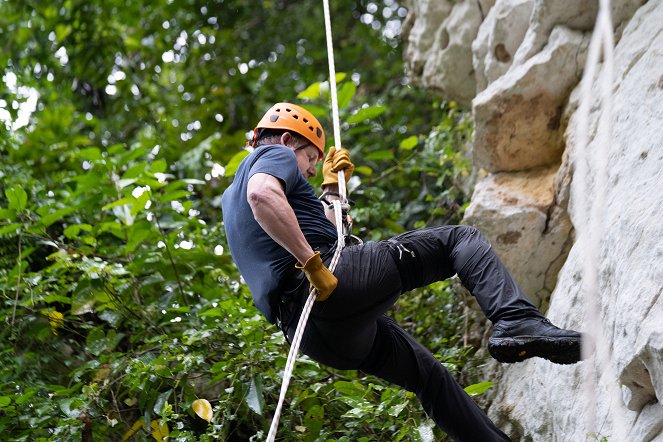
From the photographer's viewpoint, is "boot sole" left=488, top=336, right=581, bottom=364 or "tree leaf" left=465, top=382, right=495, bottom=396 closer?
"boot sole" left=488, top=336, right=581, bottom=364

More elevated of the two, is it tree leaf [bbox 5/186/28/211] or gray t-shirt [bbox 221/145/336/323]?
tree leaf [bbox 5/186/28/211]

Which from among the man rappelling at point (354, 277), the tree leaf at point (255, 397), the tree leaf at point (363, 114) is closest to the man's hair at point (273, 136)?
the man rappelling at point (354, 277)

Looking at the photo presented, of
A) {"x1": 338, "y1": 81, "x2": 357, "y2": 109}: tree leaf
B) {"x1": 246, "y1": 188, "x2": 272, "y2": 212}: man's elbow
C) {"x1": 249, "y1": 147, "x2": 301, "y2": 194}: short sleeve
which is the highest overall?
{"x1": 338, "y1": 81, "x2": 357, "y2": 109}: tree leaf

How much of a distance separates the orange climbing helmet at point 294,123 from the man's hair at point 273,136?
19 millimetres

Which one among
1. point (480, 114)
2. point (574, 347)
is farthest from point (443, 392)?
point (480, 114)

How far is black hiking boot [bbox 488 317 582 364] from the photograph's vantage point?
285 centimetres

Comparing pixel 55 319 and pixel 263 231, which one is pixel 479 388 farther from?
pixel 55 319

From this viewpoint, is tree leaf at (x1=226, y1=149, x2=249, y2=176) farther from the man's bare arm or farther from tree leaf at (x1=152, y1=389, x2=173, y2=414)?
the man's bare arm

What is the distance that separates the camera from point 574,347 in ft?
9.36

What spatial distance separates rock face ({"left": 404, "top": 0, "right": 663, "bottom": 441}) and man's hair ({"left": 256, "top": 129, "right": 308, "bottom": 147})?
117cm

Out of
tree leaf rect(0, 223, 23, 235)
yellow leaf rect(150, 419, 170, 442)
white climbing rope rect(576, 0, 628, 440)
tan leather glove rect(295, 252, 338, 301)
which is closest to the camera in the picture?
white climbing rope rect(576, 0, 628, 440)

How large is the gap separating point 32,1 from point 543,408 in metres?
6.72

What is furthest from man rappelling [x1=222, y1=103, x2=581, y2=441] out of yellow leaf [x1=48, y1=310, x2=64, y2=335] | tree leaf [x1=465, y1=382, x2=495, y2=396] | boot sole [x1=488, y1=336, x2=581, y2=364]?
yellow leaf [x1=48, y1=310, x2=64, y2=335]

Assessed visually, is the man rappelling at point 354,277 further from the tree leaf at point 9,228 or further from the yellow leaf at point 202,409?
the tree leaf at point 9,228
